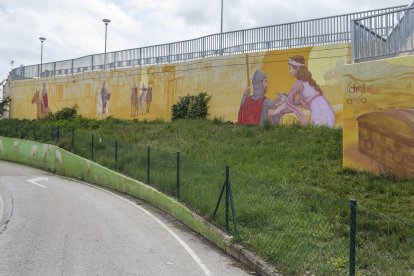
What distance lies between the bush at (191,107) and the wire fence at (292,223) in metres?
11.3

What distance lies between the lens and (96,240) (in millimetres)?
9266

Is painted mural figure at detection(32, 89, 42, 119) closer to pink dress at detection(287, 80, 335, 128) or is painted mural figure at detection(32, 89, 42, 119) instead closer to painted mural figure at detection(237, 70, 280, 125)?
painted mural figure at detection(237, 70, 280, 125)

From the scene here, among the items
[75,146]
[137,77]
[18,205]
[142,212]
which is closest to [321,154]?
[142,212]

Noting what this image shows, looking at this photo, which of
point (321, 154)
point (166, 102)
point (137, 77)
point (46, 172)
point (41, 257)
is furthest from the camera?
point (137, 77)

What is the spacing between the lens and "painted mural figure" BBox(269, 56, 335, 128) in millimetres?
19484

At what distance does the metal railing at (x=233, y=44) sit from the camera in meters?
20.3

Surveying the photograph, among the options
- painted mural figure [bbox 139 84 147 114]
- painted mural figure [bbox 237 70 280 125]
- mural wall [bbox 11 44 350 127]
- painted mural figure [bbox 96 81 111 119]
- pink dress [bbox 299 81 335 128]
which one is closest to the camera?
pink dress [bbox 299 81 335 128]

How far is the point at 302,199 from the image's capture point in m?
8.87

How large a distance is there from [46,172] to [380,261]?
19.8 m

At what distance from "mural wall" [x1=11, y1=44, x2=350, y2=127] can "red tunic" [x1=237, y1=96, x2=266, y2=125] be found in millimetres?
14

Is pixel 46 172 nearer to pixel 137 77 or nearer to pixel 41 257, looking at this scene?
pixel 137 77

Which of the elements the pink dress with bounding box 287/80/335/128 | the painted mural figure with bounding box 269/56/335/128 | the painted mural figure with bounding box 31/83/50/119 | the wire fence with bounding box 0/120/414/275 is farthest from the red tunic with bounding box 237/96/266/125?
the painted mural figure with bounding box 31/83/50/119

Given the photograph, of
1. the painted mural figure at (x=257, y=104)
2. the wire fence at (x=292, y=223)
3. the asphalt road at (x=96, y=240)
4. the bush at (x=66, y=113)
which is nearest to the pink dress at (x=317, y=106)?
the painted mural figure at (x=257, y=104)

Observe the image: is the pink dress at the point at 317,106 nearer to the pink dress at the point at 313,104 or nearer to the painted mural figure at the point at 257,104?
the pink dress at the point at 313,104
